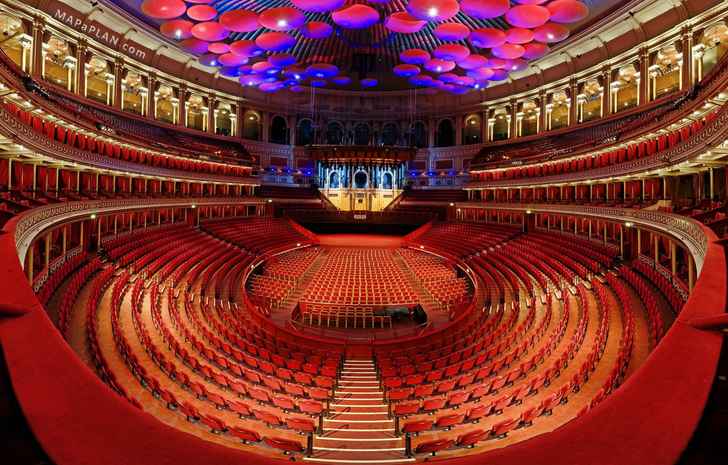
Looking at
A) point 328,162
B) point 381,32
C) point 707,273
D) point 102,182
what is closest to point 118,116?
point 102,182

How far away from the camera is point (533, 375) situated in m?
9.06

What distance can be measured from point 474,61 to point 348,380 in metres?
18.7

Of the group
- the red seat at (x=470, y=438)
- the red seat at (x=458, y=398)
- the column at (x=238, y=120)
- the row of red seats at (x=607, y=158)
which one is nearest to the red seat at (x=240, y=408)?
the red seat at (x=470, y=438)

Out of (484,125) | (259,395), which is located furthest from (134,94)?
(259,395)

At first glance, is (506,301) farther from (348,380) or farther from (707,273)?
(707,273)

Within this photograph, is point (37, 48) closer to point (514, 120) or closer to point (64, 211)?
point (64, 211)

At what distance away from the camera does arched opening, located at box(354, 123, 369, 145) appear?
4022cm

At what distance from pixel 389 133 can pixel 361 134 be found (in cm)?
276

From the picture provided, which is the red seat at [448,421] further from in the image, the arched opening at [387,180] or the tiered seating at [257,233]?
the arched opening at [387,180]

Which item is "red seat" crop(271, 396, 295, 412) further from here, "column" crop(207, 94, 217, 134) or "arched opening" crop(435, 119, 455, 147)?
"arched opening" crop(435, 119, 455, 147)

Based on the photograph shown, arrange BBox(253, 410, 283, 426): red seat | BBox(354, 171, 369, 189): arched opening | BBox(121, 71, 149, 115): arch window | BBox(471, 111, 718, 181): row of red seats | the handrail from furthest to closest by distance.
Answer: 1. BBox(354, 171, 369, 189): arched opening
2. BBox(121, 71, 149, 115): arch window
3. BBox(471, 111, 718, 181): row of red seats
4. BBox(253, 410, 283, 426): red seat
5. the handrail

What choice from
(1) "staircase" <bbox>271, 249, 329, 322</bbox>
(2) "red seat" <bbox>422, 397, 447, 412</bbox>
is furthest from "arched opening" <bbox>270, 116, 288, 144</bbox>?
(2) "red seat" <bbox>422, 397, 447, 412</bbox>

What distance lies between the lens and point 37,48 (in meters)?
20.4

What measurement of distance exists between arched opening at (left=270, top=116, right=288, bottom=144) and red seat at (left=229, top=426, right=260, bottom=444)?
35269mm
